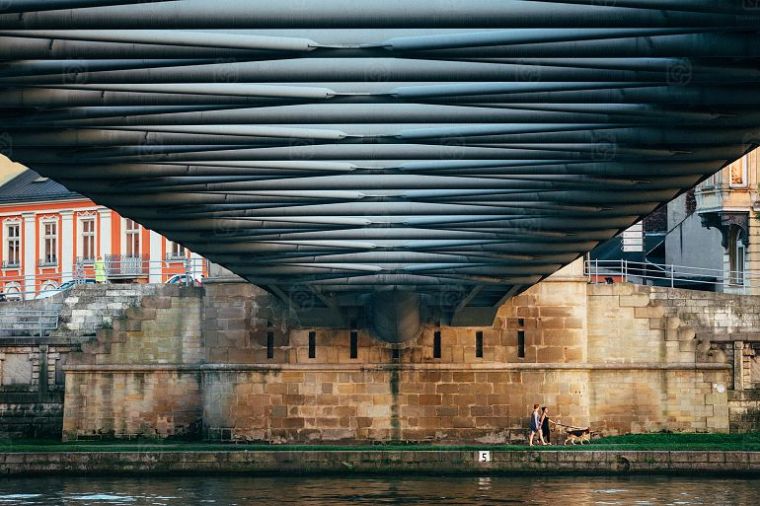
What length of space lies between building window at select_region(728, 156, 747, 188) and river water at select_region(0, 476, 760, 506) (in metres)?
17.6

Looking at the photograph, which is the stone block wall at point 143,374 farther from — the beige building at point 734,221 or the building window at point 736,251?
the building window at point 736,251

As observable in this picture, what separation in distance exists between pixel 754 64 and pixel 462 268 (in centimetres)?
1827

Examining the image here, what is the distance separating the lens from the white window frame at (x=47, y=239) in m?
82.0

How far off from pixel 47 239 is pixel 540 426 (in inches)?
1635

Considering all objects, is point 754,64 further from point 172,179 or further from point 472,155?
point 172,179

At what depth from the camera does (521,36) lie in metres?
15.8

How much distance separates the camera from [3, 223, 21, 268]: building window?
8362 cm

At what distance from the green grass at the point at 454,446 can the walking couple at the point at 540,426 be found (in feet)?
2.77
